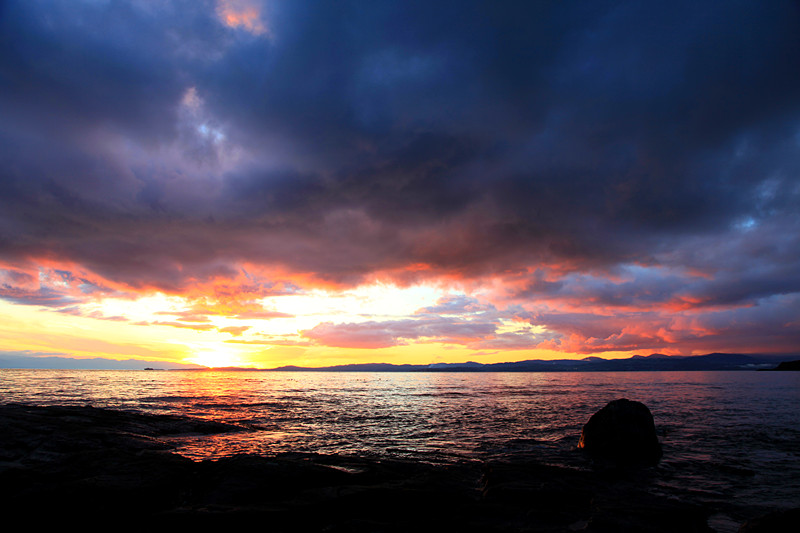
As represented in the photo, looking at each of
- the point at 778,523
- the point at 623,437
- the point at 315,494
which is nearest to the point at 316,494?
the point at 315,494

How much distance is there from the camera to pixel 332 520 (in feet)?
29.5

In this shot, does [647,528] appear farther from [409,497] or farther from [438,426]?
[438,426]

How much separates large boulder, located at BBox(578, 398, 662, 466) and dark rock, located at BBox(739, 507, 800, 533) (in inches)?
398

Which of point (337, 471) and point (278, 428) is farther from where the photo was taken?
point (278, 428)

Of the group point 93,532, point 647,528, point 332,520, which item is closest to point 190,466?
point 93,532

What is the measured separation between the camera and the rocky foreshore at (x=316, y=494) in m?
8.91

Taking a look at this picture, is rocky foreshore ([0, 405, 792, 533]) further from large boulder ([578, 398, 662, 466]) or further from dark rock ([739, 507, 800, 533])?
large boulder ([578, 398, 662, 466])

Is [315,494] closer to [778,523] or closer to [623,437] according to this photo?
[778,523]

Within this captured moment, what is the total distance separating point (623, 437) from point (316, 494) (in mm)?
15533

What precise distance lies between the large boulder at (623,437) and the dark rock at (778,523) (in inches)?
398

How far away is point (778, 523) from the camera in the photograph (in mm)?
7164

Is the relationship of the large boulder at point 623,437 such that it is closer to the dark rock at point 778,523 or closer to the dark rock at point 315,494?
the dark rock at point 315,494

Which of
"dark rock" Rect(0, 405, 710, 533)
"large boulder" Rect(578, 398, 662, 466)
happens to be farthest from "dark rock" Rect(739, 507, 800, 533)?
"large boulder" Rect(578, 398, 662, 466)

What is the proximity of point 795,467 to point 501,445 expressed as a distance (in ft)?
39.6
